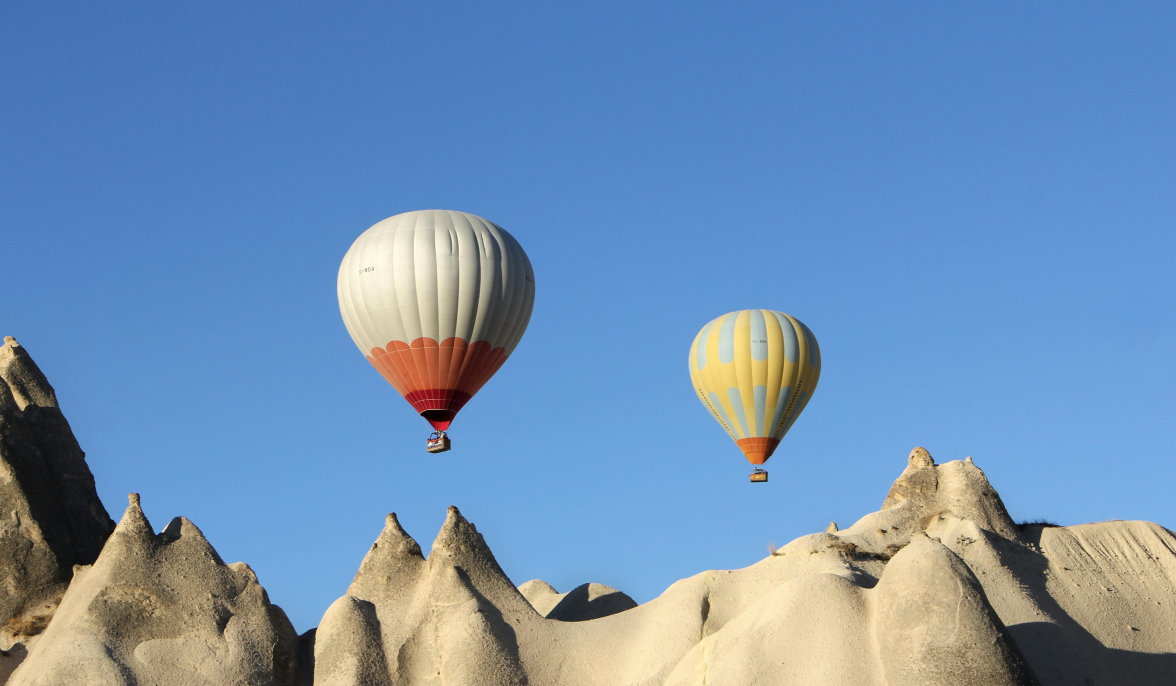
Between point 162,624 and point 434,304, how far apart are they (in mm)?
9694

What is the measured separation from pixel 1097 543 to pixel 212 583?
600 inches

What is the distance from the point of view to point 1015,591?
81.1 feet

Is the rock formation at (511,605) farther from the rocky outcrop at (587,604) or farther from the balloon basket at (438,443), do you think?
the balloon basket at (438,443)

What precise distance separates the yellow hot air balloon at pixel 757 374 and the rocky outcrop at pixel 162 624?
14.0 metres

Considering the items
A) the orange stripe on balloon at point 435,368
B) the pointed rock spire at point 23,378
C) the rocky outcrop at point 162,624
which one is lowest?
the rocky outcrop at point 162,624

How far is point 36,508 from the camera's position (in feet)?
84.1

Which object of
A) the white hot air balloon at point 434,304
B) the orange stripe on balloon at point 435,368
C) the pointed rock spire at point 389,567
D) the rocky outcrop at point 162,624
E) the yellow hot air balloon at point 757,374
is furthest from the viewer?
the yellow hot air balloon at point 757,374

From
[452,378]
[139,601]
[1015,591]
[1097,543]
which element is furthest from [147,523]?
[1097,543]

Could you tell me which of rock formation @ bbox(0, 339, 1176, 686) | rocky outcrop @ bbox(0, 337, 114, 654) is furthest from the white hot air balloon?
rocky outcrop @ bbox(0, 337, 114, 654)

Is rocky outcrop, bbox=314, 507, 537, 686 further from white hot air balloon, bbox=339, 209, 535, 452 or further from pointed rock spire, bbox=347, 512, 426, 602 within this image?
white hot air balloon, bbox=339, 209, 535, 452

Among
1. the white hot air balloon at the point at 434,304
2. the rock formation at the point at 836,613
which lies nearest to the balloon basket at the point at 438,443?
the white hot air balloon at the point at 434,304

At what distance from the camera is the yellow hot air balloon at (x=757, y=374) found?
35.2 metres

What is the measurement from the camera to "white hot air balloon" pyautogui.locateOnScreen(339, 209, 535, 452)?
31141 millimetres

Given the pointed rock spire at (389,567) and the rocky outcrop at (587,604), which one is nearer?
the pointed rock spire at (389,567)
